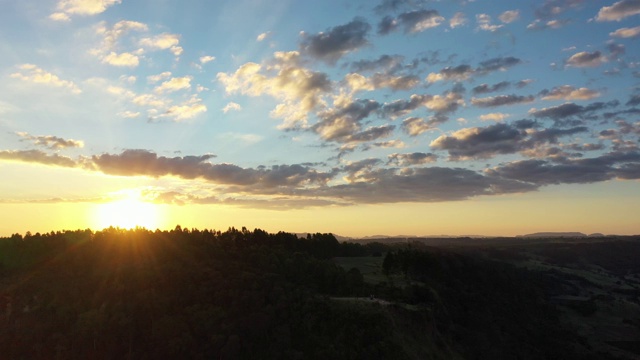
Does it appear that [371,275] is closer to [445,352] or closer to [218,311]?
[445,352]

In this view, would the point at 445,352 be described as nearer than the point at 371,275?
Yes

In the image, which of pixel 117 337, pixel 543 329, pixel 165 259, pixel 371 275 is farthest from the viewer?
pixel 543 329

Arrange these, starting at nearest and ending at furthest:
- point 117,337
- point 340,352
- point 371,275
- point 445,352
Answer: point 340,352 → point 117,337 → point 445,352 → point 371,275

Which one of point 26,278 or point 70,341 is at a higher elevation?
point 26,278

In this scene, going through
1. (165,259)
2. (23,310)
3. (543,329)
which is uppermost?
(165,259)

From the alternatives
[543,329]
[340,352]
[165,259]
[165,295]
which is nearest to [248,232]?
[165,259]

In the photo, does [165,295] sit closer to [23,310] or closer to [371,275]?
[23,310]

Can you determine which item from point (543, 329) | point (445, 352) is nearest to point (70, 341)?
point (445, 352)
